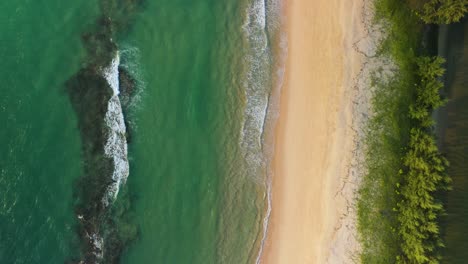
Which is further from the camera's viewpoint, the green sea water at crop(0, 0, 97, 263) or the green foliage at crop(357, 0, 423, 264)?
the green sea water at crop(0, 0, 97, 263)

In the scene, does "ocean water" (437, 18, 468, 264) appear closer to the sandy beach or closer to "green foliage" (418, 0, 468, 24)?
"green foliage" (418, 0, 468, 24)

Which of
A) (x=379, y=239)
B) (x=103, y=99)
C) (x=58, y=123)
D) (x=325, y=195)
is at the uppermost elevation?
(x=103, y=99)

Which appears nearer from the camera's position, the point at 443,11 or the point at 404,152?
the point at 443,11

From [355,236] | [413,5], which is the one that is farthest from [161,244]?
[413,5]

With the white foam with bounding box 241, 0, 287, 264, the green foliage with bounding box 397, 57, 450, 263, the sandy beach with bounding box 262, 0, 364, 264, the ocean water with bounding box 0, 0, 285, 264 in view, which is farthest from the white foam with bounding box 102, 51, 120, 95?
the green foliage with bounding box 397, 57, 450, 263

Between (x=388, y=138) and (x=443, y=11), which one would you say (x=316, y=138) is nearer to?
(x=388, y=138)

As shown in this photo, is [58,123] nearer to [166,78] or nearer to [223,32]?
[166,78]

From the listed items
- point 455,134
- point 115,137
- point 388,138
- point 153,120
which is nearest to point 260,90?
point 153,120
